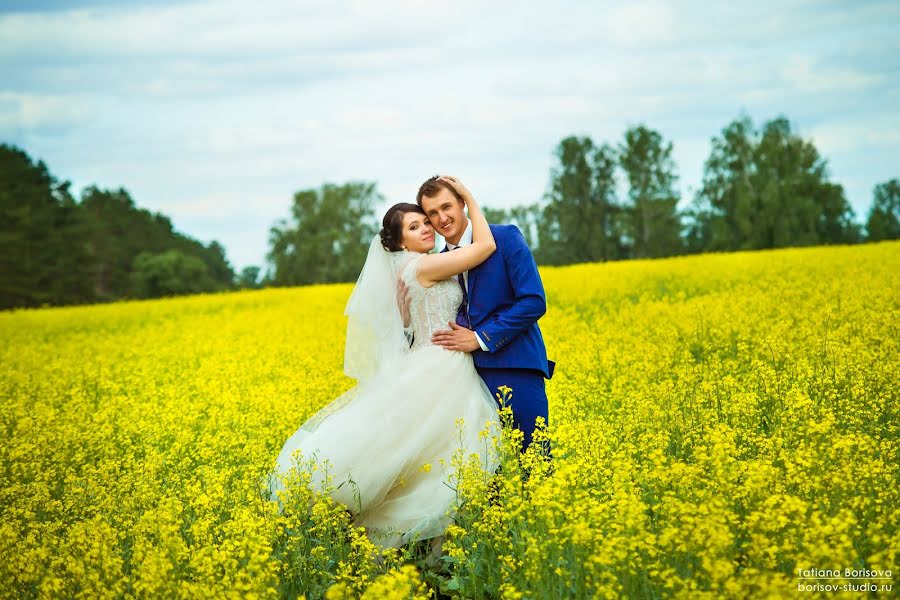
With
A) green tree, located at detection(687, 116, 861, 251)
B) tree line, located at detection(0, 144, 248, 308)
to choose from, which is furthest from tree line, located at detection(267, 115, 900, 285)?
tree line, located at detection(0, 144, 248, 308)

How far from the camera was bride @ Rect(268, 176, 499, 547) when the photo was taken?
5.37 metres

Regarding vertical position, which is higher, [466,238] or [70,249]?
[70,249]

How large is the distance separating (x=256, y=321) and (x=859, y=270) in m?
13.4

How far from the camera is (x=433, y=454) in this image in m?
5.54

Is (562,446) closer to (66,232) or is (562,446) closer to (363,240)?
(66,232)

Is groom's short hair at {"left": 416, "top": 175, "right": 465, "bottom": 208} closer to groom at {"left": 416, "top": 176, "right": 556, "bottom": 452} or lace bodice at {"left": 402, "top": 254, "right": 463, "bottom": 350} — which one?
groom at {"left": 416, "top": 176, "right": 556, "bottom": 452}

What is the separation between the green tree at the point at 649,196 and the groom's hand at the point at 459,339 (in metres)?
49.0

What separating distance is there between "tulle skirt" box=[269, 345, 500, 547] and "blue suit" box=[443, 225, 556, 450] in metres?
0.18

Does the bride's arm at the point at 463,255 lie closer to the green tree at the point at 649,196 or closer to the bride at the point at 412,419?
the bride at the point at 412,419

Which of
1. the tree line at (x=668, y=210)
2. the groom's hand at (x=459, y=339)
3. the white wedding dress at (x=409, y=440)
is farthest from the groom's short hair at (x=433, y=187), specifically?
the tree line at (x=668, y=210)

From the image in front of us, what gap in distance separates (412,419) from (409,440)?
0.14 meters

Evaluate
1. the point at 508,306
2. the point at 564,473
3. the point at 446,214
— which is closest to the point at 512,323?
the point at 508,306

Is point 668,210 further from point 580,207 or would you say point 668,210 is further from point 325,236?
point 325,236

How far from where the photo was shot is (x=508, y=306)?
5.75 m
